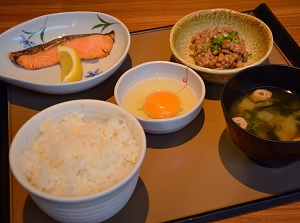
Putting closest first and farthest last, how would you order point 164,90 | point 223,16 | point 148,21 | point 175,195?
point 175,195 < point 164,90 < point 223,16 < point 148,21

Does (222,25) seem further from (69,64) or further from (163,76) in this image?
(69,64)

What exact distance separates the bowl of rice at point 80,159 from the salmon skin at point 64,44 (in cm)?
70

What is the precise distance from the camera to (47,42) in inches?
87.0

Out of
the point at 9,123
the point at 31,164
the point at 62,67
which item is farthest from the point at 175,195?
the point at 62,67

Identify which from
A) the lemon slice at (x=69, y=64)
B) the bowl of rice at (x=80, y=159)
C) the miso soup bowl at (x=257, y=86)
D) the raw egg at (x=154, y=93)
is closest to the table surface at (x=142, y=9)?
the lemon slice at (x=69, y=64)

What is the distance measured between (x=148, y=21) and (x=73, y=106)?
1214 mm

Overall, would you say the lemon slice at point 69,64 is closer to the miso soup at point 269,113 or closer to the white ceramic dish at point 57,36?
the white ceramic dish at point 57,36

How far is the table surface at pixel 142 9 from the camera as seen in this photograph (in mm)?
2424

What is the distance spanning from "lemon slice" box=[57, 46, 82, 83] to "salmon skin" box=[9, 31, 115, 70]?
6 cm

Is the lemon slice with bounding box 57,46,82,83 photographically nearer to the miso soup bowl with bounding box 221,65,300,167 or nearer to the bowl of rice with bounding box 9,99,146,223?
the bowl of rice with bounding box 9,99,146,223

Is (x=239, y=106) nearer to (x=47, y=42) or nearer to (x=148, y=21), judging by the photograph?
(x=148, y=21)

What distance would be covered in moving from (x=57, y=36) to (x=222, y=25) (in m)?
1.08

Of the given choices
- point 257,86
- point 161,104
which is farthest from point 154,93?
point 257,86

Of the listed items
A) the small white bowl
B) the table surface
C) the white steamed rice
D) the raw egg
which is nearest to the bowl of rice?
the white steamed rice
